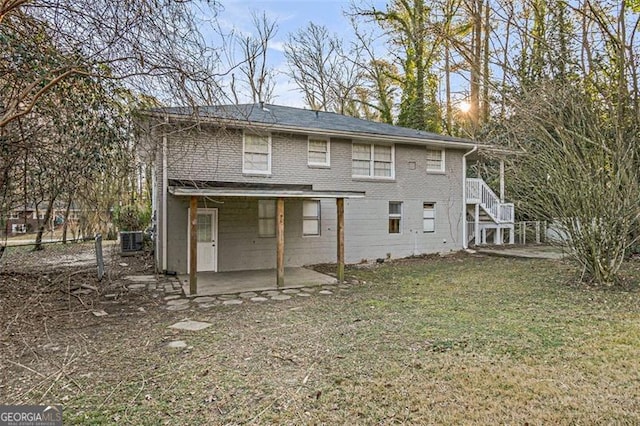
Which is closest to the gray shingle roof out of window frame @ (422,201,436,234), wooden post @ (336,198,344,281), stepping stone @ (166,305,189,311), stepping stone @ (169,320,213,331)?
window frame @ (422,201,436,234)

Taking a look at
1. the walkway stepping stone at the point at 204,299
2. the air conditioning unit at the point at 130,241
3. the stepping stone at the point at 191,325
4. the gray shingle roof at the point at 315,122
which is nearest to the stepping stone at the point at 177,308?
the walkway stepping stone at the point at 204,299

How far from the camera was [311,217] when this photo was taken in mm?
12055

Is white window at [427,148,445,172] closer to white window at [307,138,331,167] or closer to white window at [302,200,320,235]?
white window at [307,138,331,167]

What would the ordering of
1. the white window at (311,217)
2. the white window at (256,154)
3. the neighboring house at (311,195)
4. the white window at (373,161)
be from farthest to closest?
the white window at (373,161) → the white window at (311,217) → the white window at (256,154) → the neighboring house at (311,195)

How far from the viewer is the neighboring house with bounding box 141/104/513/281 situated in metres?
10.1

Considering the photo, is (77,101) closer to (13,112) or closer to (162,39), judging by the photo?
(13,112)

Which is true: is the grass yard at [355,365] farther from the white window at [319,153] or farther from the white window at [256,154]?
the white window at [319,153]

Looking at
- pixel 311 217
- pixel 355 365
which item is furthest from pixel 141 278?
pixel 355 365

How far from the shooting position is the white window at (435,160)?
14289mm

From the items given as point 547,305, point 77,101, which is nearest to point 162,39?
point 77,101

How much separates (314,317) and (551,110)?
657 centimetres

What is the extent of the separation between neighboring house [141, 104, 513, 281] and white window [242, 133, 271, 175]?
1.2 inches

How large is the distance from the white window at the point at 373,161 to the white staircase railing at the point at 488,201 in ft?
13.9

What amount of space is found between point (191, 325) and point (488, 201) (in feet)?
45.8
